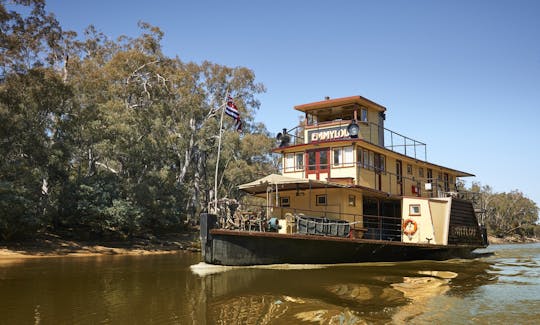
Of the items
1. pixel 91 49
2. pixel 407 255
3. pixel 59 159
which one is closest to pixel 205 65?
pixel 91 49

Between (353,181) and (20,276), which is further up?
(353,181)

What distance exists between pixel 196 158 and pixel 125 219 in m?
16.8

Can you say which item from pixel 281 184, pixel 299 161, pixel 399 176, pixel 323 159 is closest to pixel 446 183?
pixel 399 176

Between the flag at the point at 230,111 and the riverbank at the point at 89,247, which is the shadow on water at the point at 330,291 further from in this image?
the riverbank at the point at 89,247

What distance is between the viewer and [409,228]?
59.1ft

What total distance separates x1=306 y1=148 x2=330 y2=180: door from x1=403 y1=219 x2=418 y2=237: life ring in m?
3.61

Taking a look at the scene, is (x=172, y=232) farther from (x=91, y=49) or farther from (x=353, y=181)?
(x=353, y=181)

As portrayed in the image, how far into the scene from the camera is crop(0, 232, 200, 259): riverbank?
24122 mm

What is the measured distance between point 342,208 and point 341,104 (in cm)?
487

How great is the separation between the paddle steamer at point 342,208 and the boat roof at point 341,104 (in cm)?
4

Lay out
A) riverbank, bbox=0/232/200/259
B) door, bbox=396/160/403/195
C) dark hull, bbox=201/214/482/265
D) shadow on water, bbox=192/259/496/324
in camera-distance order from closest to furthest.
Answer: shadow on water, bbox=192/259/496/324
dark hull, bbox=201/214/482/265
door, bbox=396/160/403/195
riverbank, bbox=0/232/200/259

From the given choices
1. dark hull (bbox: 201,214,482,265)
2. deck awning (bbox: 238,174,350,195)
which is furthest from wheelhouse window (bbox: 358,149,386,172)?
dark hull (bbox: 201,214,482,265)

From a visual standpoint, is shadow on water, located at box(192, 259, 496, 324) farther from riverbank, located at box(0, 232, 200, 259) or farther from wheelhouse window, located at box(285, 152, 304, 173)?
riverbank, located at box(0, 232, 200, 259)

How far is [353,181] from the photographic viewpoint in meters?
17.6
